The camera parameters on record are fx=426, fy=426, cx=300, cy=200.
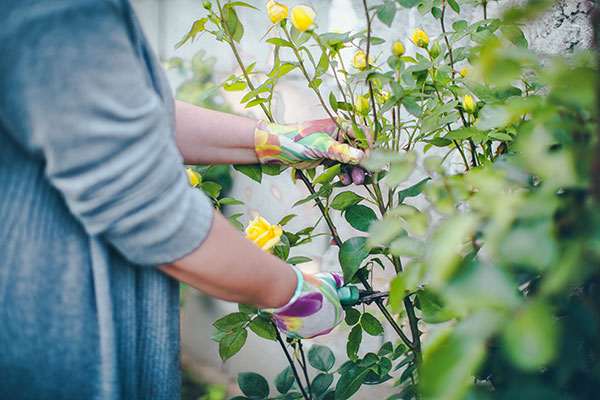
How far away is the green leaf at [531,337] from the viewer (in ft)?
0.90

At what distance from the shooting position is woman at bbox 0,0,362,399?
1.44 feet

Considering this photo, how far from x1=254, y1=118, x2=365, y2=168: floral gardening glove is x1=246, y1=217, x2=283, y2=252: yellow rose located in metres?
0.16

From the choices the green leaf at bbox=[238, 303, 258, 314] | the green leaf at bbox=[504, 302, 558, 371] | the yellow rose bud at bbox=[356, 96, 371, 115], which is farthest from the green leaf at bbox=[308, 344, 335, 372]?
the green leaf at bbox=[504, 302, 558, 371]

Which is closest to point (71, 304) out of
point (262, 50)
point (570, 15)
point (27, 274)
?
point (27, 274)

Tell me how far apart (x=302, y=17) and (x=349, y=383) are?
2.17 ft

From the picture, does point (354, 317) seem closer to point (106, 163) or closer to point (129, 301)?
point (129, 301)

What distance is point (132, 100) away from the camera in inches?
18.9

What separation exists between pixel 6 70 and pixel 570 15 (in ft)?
3.43

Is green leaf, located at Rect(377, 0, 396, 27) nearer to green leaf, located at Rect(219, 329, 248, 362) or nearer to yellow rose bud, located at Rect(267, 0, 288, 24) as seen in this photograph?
yellow rose bud, located at Rect(267, 0, 288, 24)

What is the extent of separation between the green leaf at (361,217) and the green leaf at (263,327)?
26 cm

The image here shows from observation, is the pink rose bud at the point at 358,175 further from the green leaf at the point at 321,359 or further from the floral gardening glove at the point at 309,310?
the green leaf at the point at 321,359

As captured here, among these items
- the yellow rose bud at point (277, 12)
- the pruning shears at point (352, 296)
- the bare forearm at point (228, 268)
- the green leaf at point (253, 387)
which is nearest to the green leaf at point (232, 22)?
the yellow rose bud at point (277, 12)

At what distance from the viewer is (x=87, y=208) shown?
0.48 m

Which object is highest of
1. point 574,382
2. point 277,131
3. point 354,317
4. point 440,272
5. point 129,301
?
point 440,272
